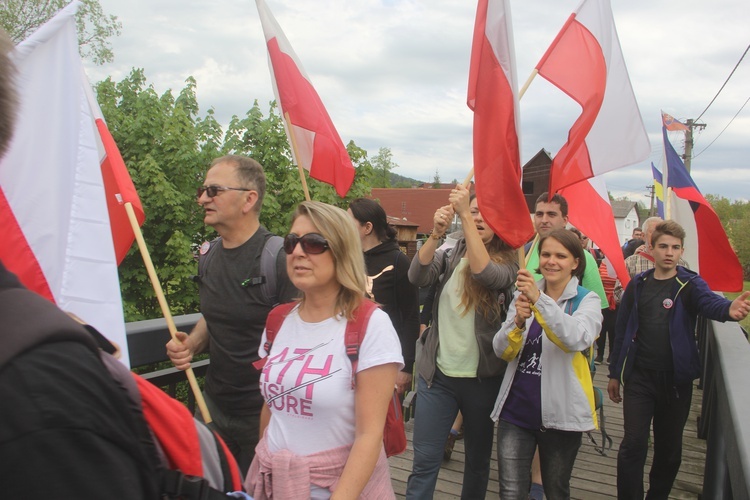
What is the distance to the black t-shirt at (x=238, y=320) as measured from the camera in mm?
2715

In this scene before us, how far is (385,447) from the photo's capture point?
2.31 meters

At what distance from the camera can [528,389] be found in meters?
3.06

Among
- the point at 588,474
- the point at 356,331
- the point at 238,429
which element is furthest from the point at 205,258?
the point at 588,474

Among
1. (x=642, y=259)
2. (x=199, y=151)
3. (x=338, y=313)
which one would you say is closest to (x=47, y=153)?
(x=338, y=313)

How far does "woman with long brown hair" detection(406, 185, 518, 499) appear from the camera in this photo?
10.4 feet

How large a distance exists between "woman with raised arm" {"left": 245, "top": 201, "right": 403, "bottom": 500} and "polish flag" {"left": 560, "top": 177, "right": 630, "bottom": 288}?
3212 mm

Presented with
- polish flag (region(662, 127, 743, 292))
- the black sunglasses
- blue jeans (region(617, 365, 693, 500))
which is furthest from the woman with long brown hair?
polish flag (region(662, 127, 743, 292))

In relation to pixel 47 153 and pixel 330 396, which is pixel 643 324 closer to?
pixel 330 396

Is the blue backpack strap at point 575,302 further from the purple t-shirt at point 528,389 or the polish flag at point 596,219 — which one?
the polish flag at point 596,219

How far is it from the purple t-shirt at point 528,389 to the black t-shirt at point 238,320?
1324 mm

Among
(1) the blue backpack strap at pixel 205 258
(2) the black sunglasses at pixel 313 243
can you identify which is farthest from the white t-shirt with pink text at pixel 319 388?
(1) the blue backpack strap at pixel 205 258

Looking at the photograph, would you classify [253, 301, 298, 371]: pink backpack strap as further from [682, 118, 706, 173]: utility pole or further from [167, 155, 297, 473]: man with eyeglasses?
[682, 118, 706, 173]: utility pole

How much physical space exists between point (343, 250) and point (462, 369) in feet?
4.45

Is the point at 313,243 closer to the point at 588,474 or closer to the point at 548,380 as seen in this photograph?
the point at 548,380
